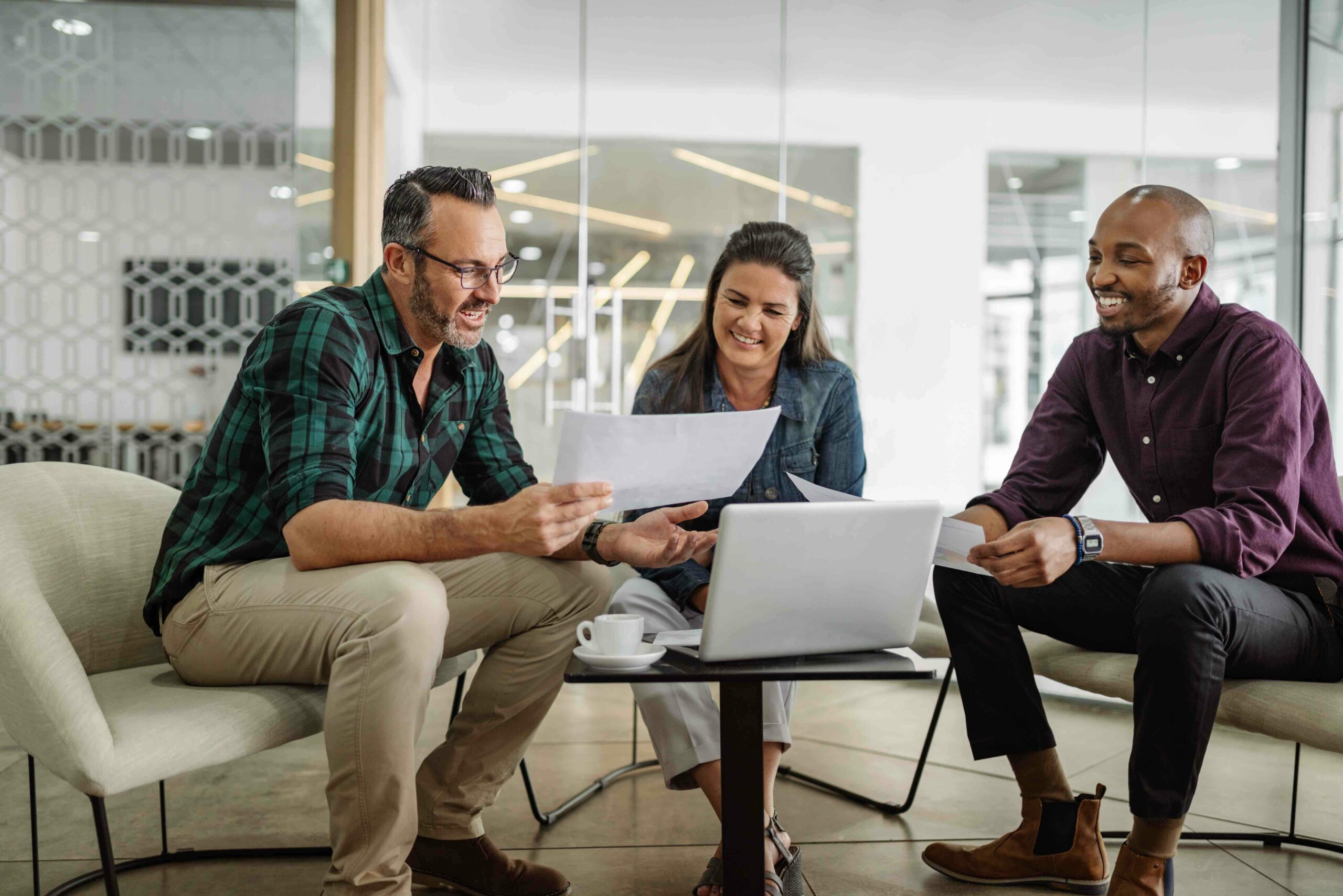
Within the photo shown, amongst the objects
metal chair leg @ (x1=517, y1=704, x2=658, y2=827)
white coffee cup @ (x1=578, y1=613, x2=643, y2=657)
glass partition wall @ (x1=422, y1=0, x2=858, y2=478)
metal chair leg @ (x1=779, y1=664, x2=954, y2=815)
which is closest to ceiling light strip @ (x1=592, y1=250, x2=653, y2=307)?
glass partition wall @ (x1=422, y1=0, x2=858, y2=478)

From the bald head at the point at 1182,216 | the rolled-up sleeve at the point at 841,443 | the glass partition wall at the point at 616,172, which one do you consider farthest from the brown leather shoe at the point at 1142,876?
the glass partition wall at the point at 616,172

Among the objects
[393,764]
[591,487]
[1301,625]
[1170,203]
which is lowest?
[393,764]

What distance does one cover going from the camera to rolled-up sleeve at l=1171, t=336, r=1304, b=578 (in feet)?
5.30

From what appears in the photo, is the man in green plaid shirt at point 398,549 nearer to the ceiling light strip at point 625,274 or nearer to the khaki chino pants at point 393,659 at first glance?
the khaki chino pants at point 393,659

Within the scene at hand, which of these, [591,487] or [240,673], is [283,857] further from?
[591,487]

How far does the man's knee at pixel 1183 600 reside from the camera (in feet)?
4.99

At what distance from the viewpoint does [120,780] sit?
51.1 inches

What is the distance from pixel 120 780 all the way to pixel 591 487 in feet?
2.27

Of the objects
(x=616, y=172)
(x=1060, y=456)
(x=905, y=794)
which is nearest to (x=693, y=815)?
(x=905, y=794)

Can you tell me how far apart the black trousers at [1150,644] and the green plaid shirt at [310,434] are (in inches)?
37.5

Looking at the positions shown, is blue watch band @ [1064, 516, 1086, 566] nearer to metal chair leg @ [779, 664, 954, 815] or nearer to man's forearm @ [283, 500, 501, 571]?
metal chair leg @ [779, 664, 954, 815]

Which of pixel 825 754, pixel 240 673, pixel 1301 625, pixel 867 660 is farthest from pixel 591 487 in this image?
pixel 825 754

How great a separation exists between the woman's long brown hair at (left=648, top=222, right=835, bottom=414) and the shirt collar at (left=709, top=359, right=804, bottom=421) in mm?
17

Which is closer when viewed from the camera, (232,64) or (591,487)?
(591,487)
